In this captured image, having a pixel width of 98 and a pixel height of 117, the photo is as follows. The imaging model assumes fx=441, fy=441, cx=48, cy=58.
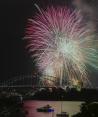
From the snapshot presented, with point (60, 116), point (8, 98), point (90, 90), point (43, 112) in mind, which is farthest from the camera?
point (90, 90)

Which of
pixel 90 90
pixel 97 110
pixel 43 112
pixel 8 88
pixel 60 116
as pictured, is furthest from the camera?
pixel 90 90

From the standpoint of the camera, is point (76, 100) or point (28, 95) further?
point (28, 95)

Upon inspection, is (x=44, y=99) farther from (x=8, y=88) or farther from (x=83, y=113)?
(x=83, y=113)

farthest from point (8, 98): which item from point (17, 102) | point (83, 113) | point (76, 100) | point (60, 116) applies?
point (83, 113)

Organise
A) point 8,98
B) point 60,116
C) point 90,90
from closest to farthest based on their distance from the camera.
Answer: point 60,116
point 8,98
point 90,90

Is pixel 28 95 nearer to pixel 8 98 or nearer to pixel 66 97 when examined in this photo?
pixel 66 97

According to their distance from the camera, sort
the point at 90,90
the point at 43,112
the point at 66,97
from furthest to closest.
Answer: the point at 66,97 < the point at 90,90 < the point at 43,112

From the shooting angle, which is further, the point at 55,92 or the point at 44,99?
the point at 44,99

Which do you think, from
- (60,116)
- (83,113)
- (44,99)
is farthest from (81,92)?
(83,113)

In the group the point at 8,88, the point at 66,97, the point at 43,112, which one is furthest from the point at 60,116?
the point at 66,97
